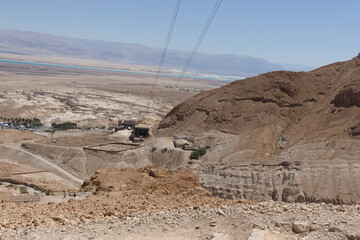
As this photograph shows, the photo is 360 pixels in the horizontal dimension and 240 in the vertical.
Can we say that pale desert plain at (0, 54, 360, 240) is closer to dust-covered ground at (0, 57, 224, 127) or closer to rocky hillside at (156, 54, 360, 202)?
rocky hillside at (156, 54, 360, 202)

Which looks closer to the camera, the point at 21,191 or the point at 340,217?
the point at 340,217

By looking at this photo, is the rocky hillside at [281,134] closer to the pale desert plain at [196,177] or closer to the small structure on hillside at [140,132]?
the pale desert plain at [196,177]

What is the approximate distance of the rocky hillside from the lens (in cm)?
3406

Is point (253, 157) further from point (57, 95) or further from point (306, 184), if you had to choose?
point (57, 95)

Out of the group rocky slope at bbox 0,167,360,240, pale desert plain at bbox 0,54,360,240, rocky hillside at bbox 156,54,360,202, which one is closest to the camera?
rocky slope at bbox 0,167,360,240

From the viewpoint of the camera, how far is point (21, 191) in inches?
1320

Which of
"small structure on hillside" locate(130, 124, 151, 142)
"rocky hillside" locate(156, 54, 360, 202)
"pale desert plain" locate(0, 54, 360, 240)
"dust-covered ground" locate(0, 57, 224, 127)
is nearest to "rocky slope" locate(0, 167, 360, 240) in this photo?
"pale desert plain" locate(0, 54, 360, 240)

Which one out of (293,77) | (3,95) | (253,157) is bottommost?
(3,95)

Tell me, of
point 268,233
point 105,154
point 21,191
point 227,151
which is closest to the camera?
point 268,233

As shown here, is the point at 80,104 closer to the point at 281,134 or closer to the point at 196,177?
the point at 281,134

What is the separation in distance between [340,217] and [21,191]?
82.4 feet

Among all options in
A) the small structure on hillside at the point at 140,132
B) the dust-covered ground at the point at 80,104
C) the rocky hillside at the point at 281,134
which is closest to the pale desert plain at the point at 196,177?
the rocky hillside at the point at 281,134

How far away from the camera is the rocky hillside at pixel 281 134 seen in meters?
34.1

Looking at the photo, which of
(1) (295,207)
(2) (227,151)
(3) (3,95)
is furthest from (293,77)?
(3) (3,95)
